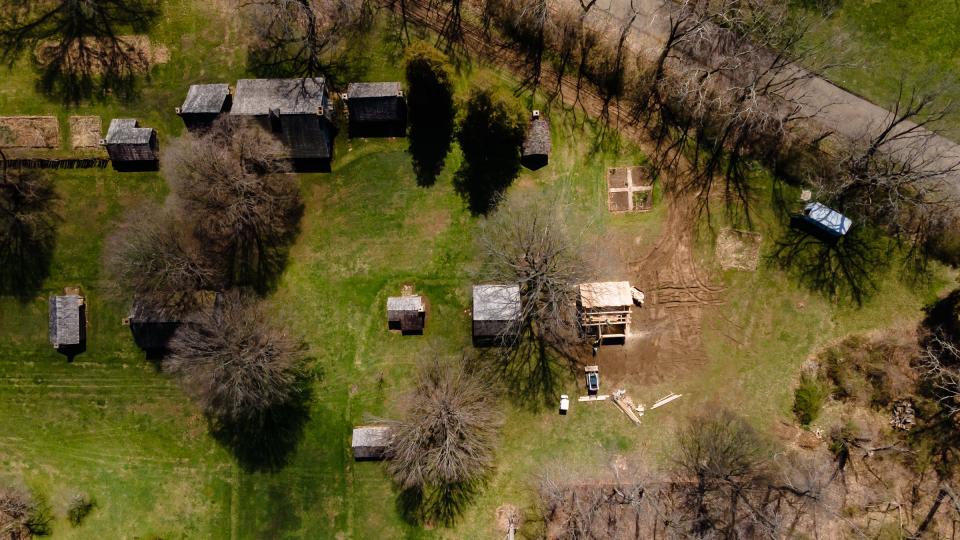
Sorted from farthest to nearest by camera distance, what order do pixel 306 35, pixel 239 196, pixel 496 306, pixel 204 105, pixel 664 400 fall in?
pixel 306 35
pixel 664 400
pixel 204 105
pixel 496 306
pixel 239 196

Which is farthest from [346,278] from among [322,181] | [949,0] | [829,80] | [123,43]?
[949,0]

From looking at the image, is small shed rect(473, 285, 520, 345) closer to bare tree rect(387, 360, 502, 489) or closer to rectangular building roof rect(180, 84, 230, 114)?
bare tree rect(387, 360, 502, 489)

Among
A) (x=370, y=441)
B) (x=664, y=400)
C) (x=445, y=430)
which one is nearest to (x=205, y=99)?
(x=370, y=441)

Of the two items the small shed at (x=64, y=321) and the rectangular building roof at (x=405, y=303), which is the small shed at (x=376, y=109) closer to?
the rectangular building roof at (x=405, y=303)

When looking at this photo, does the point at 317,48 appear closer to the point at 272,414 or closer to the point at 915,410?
the point at 272,414

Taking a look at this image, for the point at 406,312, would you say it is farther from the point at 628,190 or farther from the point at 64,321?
the point at 64,321

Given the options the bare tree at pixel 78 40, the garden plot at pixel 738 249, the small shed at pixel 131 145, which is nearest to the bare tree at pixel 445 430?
the garden plot at pixel 738 249
